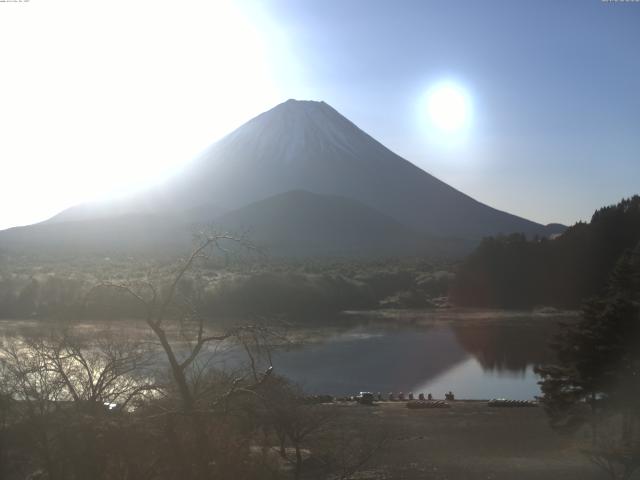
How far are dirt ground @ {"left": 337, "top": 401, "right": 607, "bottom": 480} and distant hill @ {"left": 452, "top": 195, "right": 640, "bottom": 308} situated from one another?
29.8 metres

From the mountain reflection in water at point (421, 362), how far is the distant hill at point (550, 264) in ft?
46.4

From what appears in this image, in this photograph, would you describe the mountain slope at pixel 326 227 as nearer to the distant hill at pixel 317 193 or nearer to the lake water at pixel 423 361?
the distant hill at pixel 317 193

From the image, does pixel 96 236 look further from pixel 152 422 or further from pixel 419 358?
pixel 152 422

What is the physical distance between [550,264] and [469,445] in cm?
3715

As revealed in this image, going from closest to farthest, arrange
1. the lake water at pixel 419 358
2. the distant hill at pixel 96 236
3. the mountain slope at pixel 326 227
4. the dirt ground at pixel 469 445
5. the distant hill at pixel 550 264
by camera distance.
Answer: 1. the dirt ground at pixel 469 445
2. the lake water at pixel 419 358
3. the distant hill at pixel 550 264
4. the distant hill at pixel 96 236
5. the mountain slope at pixel 326 227

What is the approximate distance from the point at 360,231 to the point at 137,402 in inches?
3415

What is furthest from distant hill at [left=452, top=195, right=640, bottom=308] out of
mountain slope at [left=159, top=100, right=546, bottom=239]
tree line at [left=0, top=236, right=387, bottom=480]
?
mountain slope at [left=159, top=100, right=546, bottom=239]

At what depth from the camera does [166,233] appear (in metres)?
67.2

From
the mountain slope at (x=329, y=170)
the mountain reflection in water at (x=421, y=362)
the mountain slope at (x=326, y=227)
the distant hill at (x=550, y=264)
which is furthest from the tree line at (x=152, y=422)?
the mountain slope at (x=329, y=170)

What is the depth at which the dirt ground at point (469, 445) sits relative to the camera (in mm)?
10805

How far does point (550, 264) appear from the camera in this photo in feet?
158

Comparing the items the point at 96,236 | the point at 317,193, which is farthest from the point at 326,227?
the point at 96,236

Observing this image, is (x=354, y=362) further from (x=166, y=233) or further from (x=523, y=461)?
(x=166, y=233)

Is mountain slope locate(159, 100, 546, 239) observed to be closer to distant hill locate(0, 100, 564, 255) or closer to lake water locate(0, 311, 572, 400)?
distant hill locate(0, 100, 564, 255)
